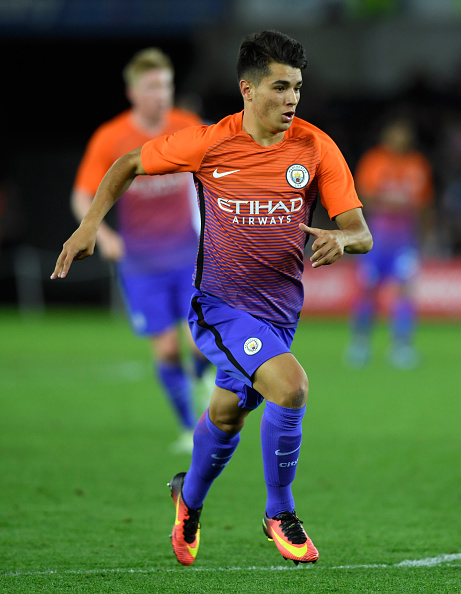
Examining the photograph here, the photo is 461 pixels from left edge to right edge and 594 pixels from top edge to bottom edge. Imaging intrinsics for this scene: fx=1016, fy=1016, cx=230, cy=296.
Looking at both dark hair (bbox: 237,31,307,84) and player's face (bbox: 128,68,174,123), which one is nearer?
dark hair (bbox: 237,31,307,84)

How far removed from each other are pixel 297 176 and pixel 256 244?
1.13ft

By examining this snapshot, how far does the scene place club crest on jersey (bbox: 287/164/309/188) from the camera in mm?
4379

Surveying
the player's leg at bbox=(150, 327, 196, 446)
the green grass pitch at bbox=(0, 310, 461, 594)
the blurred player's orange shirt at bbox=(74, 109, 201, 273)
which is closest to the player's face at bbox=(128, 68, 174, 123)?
the blurred player's orange shirt at bbox=(74, 109, 201, 273)

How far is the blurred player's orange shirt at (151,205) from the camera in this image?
24.1 feet

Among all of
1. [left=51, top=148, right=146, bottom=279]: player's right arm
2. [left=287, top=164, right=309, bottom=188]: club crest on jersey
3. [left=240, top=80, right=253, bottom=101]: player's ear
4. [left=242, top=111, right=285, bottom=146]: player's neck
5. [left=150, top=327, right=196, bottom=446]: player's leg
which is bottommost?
[left=150, top=327, right=196, bottom=446]: player's leg

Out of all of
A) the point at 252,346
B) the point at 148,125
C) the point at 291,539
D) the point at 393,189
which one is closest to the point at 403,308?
the point at 393,189

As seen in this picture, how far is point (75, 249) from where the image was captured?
429 cm

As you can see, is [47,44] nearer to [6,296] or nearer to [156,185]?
[6,296]

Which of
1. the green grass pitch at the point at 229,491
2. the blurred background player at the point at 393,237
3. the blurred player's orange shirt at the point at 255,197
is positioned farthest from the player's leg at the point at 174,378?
the blurred background player at the point at 393,237

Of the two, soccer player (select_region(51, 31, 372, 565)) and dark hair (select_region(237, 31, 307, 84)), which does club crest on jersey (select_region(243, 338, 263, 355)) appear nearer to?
soccer player (select_region(51, 31, 372, 565))

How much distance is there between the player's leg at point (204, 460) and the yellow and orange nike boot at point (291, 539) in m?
0.42

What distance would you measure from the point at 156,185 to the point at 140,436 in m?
1.97

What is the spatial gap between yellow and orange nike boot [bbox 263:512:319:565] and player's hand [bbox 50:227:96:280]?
1375mm

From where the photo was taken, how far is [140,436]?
792 cm
